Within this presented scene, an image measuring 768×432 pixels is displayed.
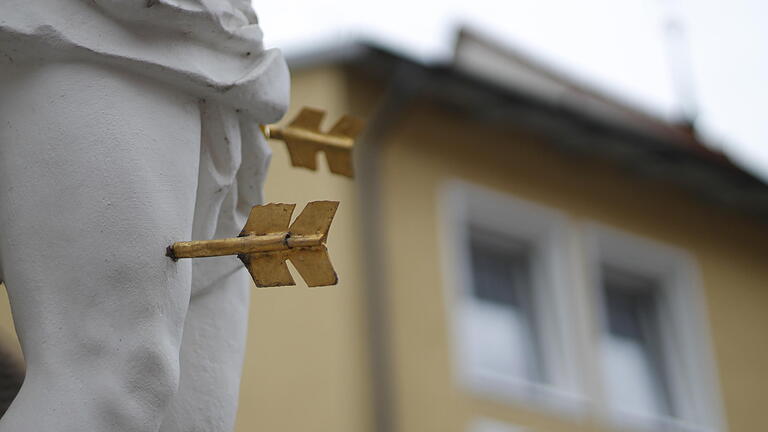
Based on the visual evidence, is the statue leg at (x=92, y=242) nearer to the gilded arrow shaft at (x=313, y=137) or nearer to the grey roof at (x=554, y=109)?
the gilded arrow shaft at (x=313, y=137)

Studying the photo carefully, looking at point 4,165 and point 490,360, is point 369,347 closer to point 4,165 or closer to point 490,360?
point 490,360

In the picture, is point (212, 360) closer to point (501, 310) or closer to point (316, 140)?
point (316, 140)

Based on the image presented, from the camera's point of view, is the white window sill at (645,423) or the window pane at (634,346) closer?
the white window sill at (645,423)

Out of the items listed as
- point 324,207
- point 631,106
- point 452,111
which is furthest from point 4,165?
point 631,106

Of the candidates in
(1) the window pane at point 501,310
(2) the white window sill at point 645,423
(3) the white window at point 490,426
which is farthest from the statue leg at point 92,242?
→ (2) the white window sill at point 645,423

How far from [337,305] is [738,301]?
4186 millimetres

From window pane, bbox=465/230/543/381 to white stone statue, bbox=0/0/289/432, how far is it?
943 centimetres

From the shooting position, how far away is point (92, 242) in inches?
106

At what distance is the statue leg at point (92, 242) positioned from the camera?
8.66 ft

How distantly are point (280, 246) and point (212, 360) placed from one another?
42 cm

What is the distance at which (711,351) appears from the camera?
14.0m

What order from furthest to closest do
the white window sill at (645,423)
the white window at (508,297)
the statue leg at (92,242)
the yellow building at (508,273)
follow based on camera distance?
1. the white window sill at (645,423)
2. the white window at (508,297)
3. the yellow building at (508,273)
4. the statue leg at (92,242)

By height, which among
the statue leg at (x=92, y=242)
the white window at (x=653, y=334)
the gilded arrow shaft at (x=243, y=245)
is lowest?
the statue leg at (x=92, y=242)

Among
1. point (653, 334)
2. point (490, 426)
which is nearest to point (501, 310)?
point (490, 426)
